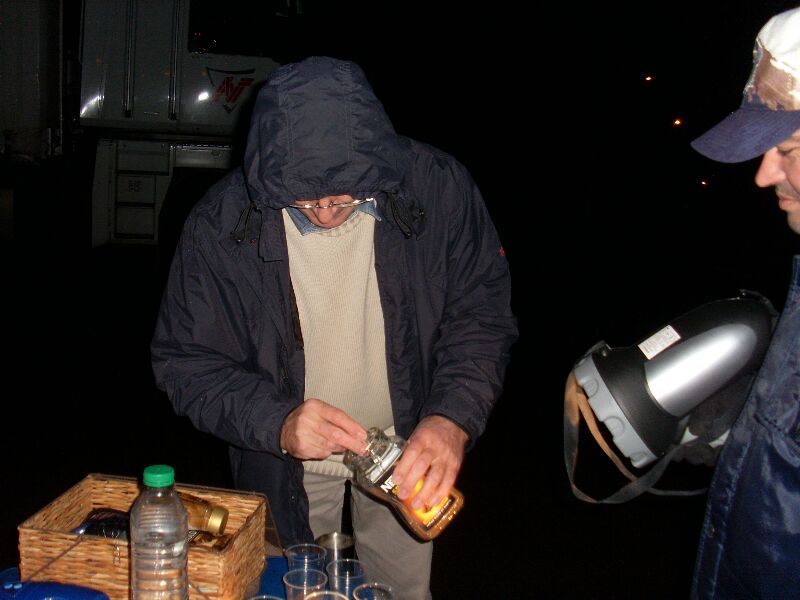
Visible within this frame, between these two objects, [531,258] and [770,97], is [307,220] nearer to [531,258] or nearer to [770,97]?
[770,97]

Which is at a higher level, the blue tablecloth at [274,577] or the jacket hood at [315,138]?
the jacket hood at [315,138]

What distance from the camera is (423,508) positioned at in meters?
1.65

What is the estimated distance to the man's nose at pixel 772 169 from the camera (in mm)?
1407

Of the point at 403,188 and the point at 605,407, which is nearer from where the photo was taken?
the point at 605,407

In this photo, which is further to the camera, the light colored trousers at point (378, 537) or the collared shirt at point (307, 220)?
the light colored trousers at point (378, 537)

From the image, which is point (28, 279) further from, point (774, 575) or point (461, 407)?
point (774, 575)

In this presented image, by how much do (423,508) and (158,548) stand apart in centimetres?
54

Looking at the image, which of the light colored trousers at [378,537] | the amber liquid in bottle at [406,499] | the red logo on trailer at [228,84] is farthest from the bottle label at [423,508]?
the red logo on trailer at [228,84]

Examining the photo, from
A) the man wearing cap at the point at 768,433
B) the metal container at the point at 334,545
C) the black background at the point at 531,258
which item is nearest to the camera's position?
the man wearing cap at the point at 768,433

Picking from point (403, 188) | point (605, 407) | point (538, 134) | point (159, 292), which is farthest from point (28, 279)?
point (538, 134)

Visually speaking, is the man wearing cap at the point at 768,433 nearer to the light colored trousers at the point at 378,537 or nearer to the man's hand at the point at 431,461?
the man's hand at the point at 431,461

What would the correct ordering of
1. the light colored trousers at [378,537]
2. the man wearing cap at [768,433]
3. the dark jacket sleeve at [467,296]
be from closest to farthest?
the man wearing cap at [768,433]
the dark jacket sleeve at [467,296]
the light colored trousers at [378,537]

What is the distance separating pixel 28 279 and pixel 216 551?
832 cm

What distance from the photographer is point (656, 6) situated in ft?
43.9
